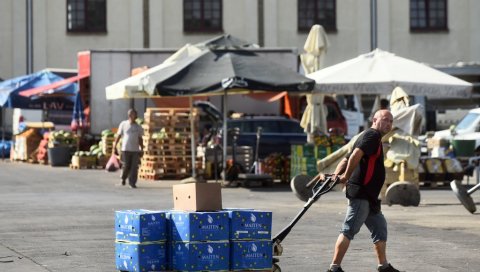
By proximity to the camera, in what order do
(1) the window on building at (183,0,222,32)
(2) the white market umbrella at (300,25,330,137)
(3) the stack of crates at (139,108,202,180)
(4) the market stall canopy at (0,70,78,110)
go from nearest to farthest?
1. (2) the white market umbrella at (300,25,330,137)
2. (3) the stack of crates at (139,108,202,180)
3. (4) the market stall canopy at (0,70,78,110)
4. (1) the window on building at (183,0,222,32)

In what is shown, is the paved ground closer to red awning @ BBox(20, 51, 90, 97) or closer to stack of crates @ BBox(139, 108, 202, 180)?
stack of crates @ BBox(139, 108, 202, 180)

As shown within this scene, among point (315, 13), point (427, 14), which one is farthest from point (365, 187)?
point (427, 14)

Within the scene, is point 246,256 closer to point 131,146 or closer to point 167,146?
point 131,146

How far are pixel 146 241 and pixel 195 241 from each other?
1.46 ft

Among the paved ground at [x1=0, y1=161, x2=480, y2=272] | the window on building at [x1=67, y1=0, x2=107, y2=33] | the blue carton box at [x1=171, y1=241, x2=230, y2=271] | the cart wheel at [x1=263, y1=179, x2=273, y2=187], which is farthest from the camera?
the window on building at [x1=67, y1=0, x2=107, y2=33]

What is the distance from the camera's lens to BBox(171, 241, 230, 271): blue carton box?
1156 cm

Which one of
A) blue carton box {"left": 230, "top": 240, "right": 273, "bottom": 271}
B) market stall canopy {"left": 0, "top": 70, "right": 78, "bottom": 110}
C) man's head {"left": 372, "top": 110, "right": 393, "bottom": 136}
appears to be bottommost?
blue carton box {"left": 230, "top": 240, "right": 273, "bottom": 271}

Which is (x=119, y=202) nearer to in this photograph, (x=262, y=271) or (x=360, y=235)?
(x=360, y=235)

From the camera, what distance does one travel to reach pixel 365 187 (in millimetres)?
12758

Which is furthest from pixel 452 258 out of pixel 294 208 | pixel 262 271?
pixel 294 208

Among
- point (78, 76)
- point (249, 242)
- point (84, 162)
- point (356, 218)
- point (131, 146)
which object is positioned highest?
point (78, 76)

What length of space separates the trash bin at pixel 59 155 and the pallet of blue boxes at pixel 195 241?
26.9 meters

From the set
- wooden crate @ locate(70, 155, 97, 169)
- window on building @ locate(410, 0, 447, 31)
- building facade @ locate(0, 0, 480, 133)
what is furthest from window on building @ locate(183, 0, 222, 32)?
wooden crate @ locate(70, 155, 97, 169)

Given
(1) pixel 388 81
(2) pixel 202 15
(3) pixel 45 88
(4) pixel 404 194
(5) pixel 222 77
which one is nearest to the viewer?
(4) pixel 404 194
